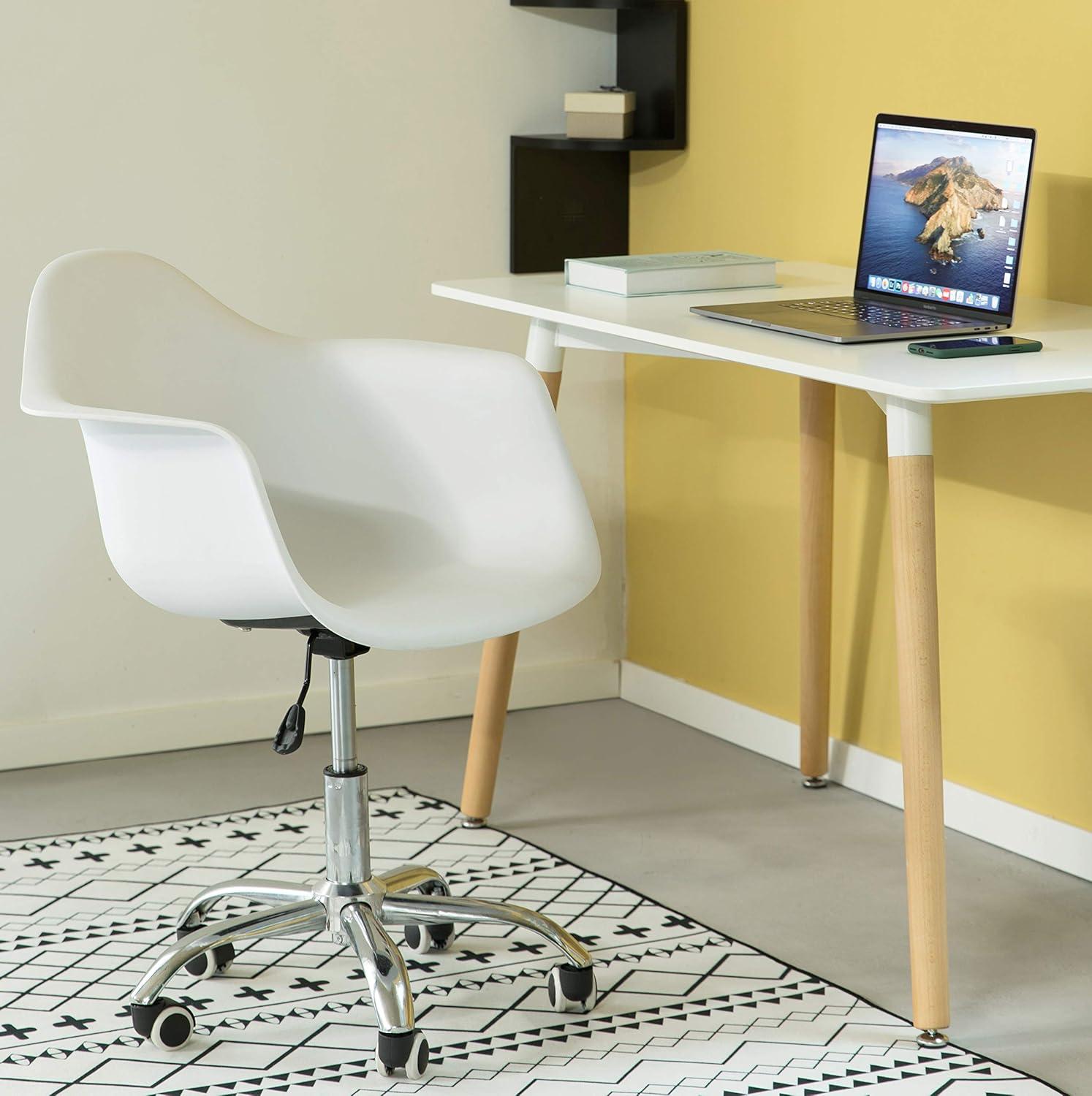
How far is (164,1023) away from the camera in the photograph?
6.43 ft

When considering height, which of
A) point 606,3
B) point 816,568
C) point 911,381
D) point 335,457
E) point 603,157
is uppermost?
point 606,3

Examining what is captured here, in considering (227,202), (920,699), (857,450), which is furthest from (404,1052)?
(227,202)

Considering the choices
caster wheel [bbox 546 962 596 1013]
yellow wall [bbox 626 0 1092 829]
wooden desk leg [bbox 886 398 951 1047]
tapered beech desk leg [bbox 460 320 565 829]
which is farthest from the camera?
tapered beech desk leg [bbox 460 320 565 829]

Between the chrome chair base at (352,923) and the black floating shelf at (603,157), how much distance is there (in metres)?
1.48

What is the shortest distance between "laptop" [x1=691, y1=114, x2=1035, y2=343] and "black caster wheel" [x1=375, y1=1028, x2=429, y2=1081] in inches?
36.4

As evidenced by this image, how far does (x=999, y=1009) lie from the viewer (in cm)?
210

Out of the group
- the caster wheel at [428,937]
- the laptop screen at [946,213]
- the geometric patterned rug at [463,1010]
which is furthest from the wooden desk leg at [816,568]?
the caster wheel at [428,937]

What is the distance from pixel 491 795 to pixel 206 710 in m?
0.70

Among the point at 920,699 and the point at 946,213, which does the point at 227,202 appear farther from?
the point at 920,699

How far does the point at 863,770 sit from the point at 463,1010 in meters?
1.05

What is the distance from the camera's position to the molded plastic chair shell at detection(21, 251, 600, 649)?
1.92 metres

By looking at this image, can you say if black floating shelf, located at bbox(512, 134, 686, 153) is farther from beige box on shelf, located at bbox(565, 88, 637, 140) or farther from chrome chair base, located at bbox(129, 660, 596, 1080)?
chrome chair base, located at bbox(129, 660, 596, 1080)

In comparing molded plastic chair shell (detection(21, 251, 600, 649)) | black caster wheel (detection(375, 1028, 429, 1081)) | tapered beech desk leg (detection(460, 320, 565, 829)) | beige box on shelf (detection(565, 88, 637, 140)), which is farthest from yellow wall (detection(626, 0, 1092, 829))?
black caster wheel (detection(375, 1028, 429, 1081))

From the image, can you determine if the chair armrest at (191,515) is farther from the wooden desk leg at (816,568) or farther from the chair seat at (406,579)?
the wooden desk leg at (816,568)
